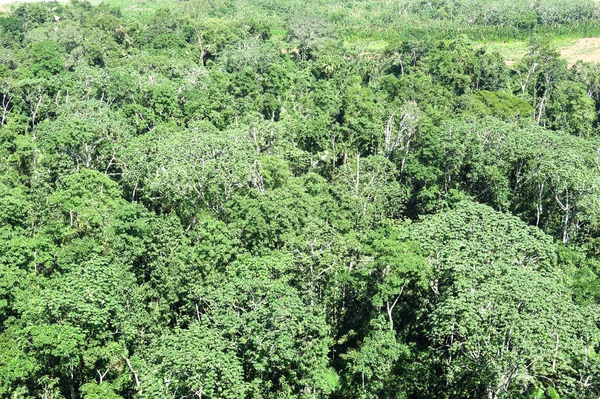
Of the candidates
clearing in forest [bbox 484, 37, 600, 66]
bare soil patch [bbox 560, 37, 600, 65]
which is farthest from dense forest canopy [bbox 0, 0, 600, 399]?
bare soil patch [bbox 560, 37, 600, 65]

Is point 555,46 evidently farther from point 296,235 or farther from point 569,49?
point 296,235

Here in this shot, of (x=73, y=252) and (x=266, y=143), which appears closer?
(x=73, y=252)

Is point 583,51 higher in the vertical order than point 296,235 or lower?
higher

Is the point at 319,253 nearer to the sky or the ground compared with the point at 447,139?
nearer to the ground

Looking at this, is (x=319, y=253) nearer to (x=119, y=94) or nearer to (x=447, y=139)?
(x=447, y=139)

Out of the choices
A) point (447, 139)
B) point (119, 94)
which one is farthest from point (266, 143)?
point (119, 94)

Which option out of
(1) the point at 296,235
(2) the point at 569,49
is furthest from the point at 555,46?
(1) the point at 296,235

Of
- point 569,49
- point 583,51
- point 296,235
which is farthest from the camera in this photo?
point 569,49

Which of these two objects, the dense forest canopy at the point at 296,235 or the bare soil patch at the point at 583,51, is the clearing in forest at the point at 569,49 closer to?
the bare soil patch at the point at 583,51
